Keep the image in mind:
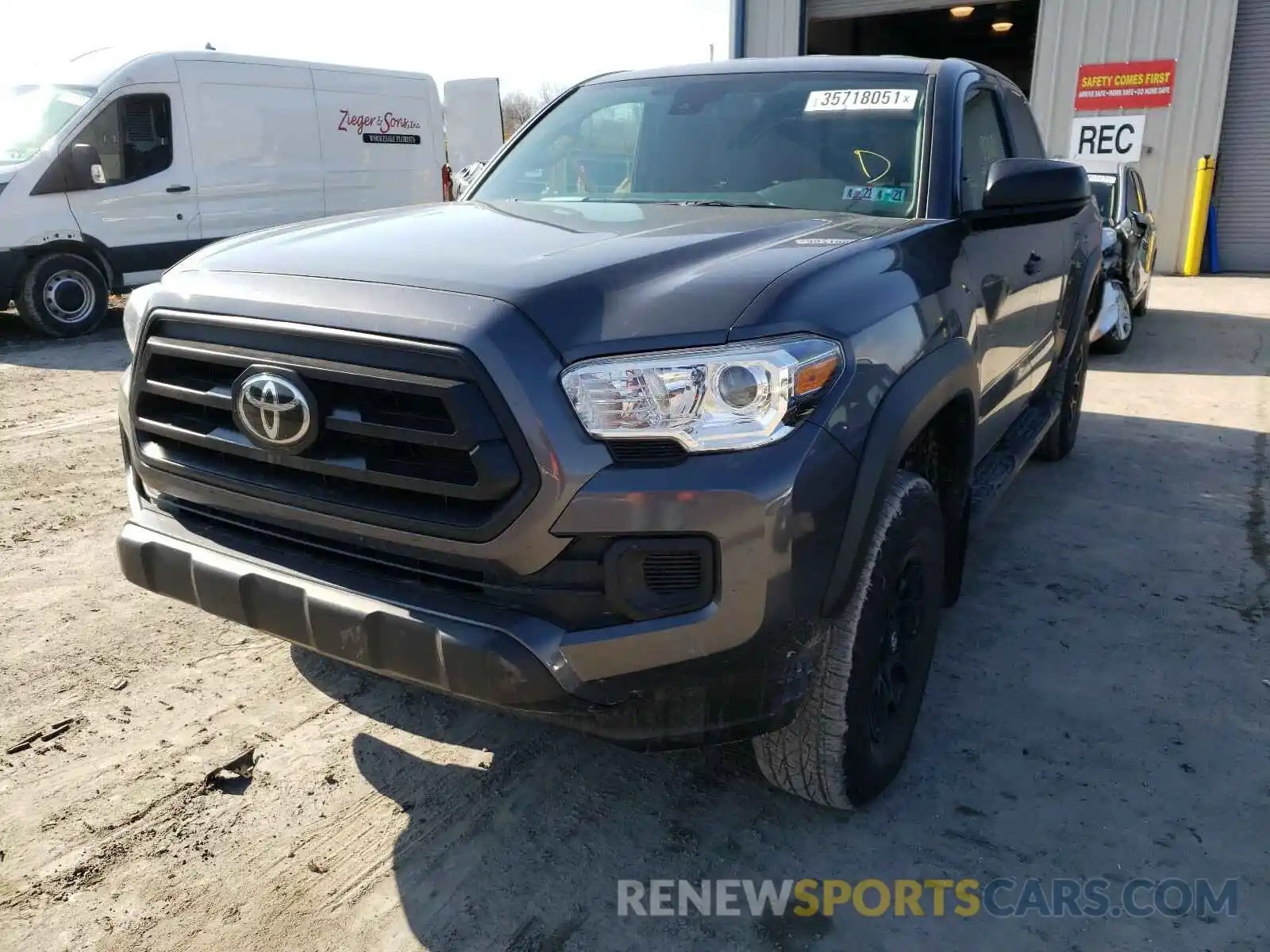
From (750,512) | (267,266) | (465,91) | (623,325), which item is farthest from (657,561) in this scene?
(465,91)

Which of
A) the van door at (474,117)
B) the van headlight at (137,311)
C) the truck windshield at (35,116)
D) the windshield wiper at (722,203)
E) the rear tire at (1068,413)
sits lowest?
the rear tire at (1068,413)

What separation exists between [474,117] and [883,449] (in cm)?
1693

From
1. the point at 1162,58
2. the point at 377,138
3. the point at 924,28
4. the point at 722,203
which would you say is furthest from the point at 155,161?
the point at 924,28

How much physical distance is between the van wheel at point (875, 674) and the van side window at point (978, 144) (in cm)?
109

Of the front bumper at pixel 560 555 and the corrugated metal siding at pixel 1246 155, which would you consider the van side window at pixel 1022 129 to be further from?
the corrugated metal siding at pixel 1246 155

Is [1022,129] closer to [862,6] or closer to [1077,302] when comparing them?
[1077,302]

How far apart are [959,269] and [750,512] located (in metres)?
1.29

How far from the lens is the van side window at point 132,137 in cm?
906

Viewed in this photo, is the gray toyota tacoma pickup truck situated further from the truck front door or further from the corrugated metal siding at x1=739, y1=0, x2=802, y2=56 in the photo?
the corrugated metal siding at x1=739, y1=0, x2=802, y2=56

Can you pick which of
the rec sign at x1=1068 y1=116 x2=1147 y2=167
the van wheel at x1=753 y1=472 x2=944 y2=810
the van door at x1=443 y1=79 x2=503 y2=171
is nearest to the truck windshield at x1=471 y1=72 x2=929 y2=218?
the van wheel at x1=753 y1=472 x2=944 y2=810

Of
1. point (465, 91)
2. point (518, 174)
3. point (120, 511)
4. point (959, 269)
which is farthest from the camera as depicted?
point (465, 91)

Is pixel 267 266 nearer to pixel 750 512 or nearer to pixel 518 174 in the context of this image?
pixel 750 512

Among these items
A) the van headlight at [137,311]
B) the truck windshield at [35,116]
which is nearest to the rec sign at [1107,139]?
the truck windshield at [35,116]

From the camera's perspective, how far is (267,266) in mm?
2205
